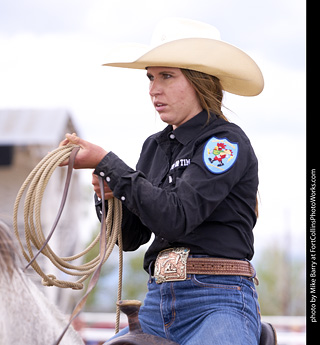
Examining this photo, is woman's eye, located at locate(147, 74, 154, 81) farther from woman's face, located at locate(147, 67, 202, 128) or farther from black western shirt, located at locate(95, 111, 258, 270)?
black western shirt, located at locate(95, 111, 258, 270)

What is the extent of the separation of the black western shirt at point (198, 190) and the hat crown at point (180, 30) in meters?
0.34

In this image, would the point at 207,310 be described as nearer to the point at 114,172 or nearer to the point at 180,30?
the point at 114,172

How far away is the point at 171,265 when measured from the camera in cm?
254

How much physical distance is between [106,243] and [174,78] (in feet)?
2.32

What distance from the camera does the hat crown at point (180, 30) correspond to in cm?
277

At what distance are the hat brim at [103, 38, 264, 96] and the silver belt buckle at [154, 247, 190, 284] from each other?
73 cm

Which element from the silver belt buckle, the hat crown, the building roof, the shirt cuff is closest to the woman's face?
the hat crown

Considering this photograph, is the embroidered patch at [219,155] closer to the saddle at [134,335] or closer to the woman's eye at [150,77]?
the woman's eye at [150,77]

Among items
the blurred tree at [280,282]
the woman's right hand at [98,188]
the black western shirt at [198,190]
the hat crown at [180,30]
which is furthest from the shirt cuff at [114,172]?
the blurred tree at [280,282]

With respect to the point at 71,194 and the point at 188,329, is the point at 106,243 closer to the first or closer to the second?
the point at 188,329

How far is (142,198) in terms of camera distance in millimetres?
2383

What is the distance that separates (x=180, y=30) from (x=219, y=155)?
62 centimetres

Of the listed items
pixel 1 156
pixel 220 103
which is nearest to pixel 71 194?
pixel 1 156

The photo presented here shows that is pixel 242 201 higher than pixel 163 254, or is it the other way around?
pixel 242 201
